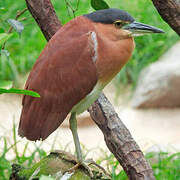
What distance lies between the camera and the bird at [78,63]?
6.75 ft

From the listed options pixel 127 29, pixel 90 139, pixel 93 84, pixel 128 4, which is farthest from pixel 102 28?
pixel 128 4

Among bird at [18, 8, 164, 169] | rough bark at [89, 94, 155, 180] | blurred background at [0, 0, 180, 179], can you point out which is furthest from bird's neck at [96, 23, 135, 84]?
blurred background at [0, 0, 180, 179]

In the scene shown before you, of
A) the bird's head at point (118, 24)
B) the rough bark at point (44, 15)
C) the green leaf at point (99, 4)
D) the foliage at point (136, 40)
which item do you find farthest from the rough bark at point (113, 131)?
the foliage at point (136, 40)

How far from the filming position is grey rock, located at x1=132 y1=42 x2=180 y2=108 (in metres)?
4.80

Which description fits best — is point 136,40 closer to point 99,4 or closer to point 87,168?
point 99,4

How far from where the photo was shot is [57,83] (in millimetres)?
2094

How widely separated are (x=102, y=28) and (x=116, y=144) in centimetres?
58

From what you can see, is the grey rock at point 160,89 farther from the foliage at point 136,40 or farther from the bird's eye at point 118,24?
the bird's eye at point 118,24

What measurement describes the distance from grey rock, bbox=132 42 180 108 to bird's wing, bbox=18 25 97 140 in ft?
9.01

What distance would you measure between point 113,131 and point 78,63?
17.0 inches

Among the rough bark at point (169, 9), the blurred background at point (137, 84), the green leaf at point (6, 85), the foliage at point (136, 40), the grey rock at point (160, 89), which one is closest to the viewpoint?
the green leaf at point (6, 85)

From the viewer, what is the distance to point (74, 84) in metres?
2.10

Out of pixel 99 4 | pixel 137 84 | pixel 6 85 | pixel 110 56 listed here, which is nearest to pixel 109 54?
pixel 110 56

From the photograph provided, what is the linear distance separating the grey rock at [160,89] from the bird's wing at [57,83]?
2748 mm
